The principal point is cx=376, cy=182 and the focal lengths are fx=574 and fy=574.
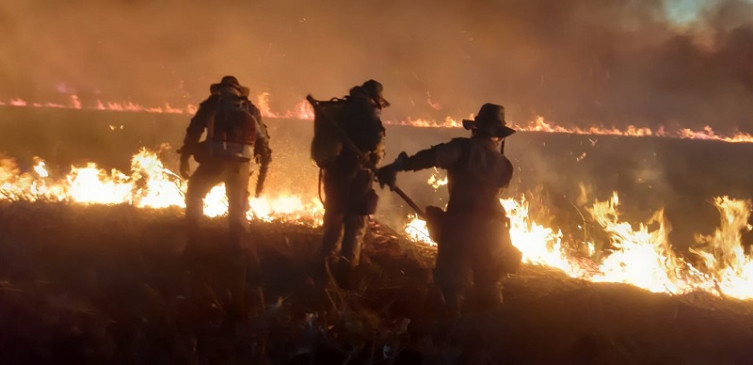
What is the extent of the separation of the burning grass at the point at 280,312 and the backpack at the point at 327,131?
4.22ft

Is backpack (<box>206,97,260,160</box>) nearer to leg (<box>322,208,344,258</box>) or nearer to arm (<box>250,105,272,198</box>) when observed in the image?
arm (<box>250,105,272,198</box>)

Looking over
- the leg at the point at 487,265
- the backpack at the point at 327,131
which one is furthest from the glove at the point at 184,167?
the leg at the point at 487,265

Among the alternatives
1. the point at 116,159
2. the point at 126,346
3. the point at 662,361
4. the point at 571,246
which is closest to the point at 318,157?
the point at 126,346

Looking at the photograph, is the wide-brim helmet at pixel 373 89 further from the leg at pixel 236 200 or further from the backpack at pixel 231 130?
the leg at pixel 236 200

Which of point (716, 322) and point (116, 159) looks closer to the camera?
point (716, 322)

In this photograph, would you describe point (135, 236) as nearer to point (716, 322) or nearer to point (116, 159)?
point (716, 322)

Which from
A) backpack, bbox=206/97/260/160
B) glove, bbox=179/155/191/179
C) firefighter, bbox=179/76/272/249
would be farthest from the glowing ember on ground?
backpack, bbox=206/97/260/160

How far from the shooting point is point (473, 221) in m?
5.27

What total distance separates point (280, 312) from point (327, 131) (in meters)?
2.07

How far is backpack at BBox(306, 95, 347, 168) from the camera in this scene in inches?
239

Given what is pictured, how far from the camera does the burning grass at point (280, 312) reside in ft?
13.8

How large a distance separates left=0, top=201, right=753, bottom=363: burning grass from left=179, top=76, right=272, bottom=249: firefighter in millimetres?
462

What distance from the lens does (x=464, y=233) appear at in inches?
207

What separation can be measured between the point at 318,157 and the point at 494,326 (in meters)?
2.61
